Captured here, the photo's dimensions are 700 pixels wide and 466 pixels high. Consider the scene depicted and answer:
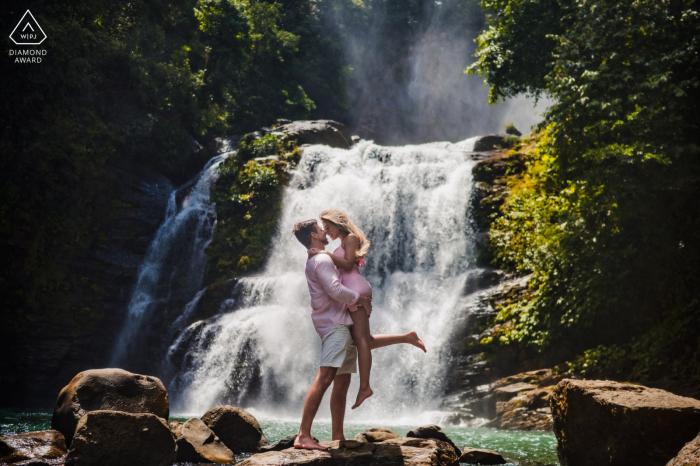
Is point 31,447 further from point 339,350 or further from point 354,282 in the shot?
point 354,282

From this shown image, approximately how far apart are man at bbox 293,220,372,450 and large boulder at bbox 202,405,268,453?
2255mm

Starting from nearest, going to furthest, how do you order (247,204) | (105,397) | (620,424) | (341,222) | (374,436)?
(620,424) < (341,222) < (374,436) < (105,397) < (247,204)

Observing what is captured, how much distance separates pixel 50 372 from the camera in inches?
607

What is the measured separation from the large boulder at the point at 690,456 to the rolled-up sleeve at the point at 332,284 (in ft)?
7.43

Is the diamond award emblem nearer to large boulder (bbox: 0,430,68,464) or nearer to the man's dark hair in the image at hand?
large boulder (bbox: 0,430,68,464)

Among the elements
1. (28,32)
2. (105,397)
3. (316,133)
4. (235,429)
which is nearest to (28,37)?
(28,32)

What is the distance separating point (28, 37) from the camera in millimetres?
14648

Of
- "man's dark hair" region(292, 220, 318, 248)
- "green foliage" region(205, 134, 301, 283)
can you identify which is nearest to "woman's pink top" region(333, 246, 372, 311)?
"man's dark hair" region(292, 220, 318, 248)

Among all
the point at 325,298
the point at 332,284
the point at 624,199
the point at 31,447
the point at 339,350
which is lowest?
the point at 31,447

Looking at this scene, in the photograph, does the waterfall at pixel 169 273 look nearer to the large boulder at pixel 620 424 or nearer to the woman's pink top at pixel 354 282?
the woman's pink top at pixel 354 282

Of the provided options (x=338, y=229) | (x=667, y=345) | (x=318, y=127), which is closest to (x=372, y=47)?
(x=318, y=127)

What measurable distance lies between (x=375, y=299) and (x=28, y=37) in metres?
12.6

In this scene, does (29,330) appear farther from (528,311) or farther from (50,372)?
(528,311)

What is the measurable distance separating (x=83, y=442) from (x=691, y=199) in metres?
9.37
